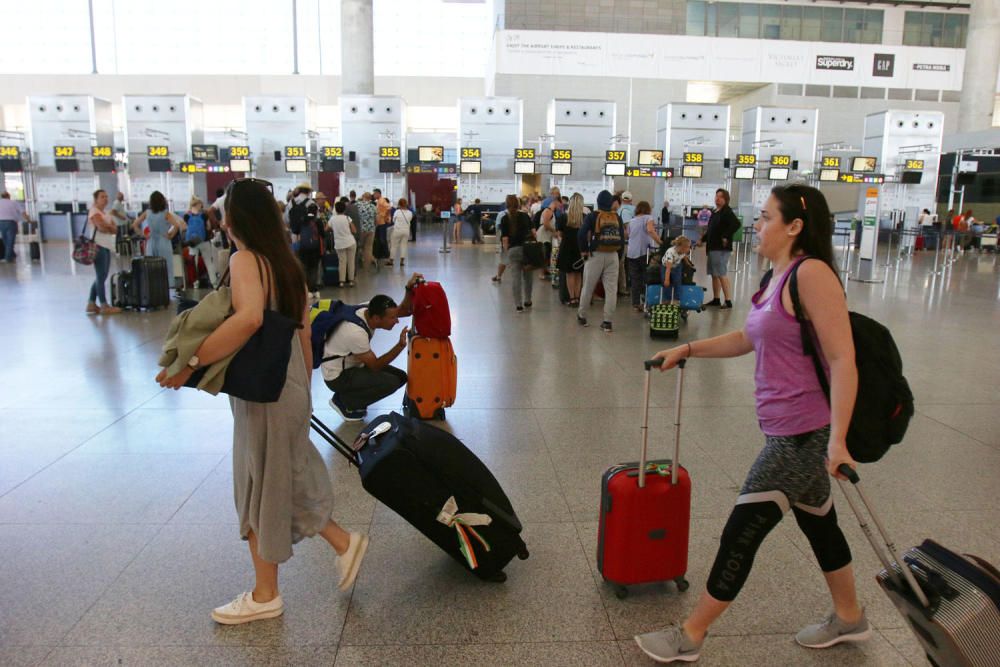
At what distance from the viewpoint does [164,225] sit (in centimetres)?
1152

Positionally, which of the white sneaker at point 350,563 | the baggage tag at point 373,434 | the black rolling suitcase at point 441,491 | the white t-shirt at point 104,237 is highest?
the white t-shirt at point 104,237

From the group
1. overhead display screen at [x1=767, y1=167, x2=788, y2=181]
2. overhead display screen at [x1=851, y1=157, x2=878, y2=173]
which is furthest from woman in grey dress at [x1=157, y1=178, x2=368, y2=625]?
overhead display screen at [x1=851, y1=157, x2=878, y2=173]

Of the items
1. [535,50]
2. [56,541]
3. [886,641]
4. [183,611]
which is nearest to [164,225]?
[56,541]

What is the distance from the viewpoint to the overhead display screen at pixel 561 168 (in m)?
24.3

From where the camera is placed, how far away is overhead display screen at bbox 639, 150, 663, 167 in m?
25.2

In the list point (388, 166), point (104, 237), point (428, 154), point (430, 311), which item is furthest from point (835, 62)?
point (430, 311)

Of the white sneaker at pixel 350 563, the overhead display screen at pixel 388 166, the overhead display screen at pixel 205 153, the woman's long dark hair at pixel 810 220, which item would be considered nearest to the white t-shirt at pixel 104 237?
the white sneaker at pixel 350 563

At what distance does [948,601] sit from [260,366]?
2278 mm

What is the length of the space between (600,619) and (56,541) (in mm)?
2608

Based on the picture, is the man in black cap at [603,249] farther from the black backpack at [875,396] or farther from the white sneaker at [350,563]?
the black backpack at [875,396]

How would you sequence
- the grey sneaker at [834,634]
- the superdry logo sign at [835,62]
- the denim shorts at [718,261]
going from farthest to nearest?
the superdry logo sign at [835,62] < the denim shorts at [718,261] < the grey sneaker at [834,634]

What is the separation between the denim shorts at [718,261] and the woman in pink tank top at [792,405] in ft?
28.7

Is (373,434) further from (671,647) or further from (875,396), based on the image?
(875,396)

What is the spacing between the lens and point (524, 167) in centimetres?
2412
